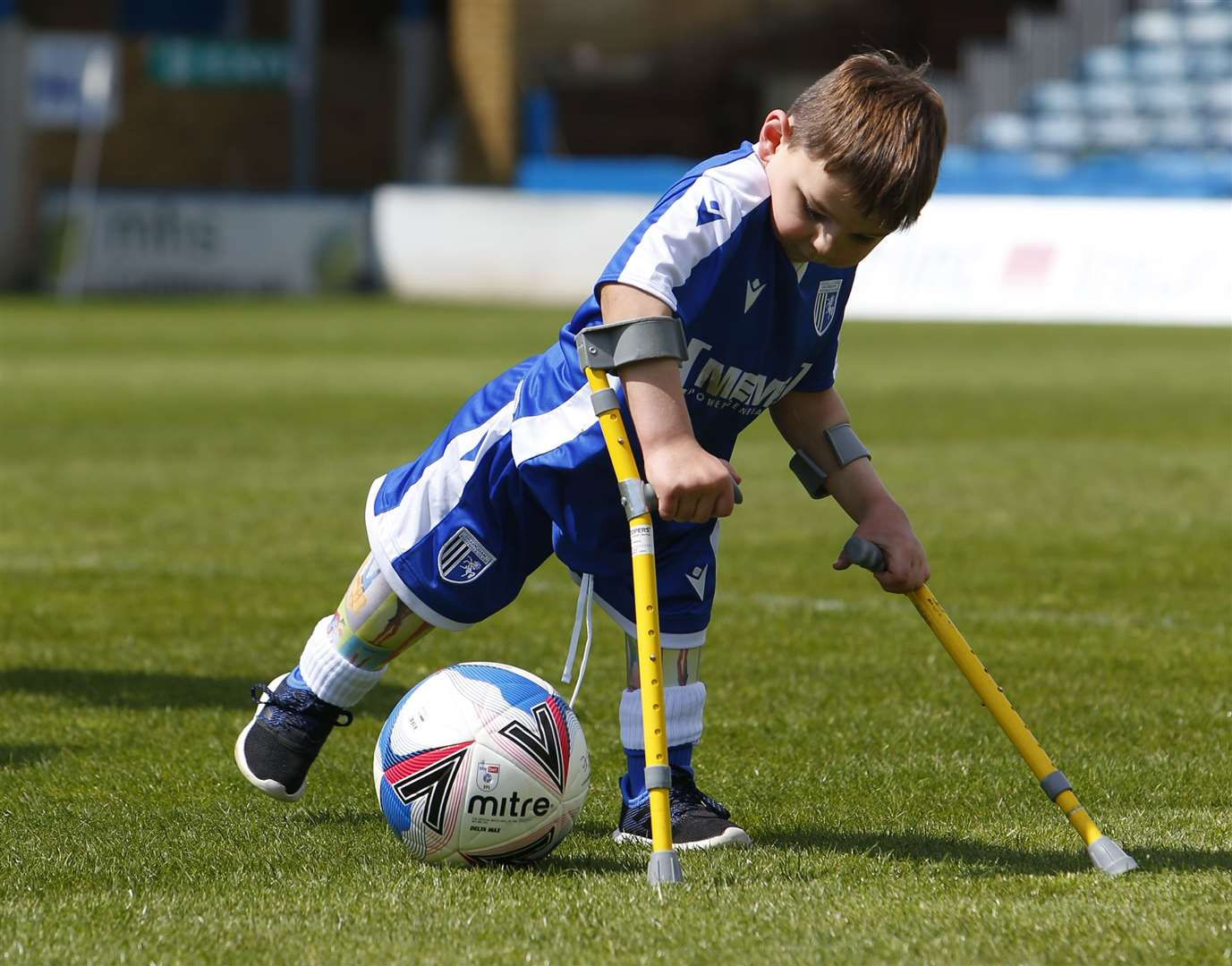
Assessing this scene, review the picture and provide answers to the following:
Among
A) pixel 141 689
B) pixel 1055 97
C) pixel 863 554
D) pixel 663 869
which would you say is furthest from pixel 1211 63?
pixel 663 869

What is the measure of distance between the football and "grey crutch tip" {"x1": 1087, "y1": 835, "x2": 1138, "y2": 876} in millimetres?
955

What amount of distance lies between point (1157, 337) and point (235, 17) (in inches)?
930

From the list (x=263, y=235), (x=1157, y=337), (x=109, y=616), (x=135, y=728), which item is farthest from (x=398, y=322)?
(x=135, y=728)

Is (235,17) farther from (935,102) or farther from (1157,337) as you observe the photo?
(935,102)

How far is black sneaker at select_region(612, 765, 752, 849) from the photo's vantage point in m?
3.82

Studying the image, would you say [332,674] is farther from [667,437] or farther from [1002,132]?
[1002,132]

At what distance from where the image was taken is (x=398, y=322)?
23.8 m

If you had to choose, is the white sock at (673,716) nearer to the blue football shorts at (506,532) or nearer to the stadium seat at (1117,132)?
the blue football shorts at (506,532)

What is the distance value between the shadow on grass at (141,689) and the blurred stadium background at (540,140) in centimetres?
1793

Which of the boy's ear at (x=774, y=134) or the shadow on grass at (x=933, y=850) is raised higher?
the boy's ear at (x=774, y=134)

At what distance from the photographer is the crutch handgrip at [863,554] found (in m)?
3.72

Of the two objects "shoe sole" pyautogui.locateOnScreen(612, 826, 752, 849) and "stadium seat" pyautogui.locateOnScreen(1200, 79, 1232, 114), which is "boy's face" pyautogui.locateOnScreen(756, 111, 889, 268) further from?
"stadium seat" pyautogui.locateOnScreen(1200, 79, 1232, 114)

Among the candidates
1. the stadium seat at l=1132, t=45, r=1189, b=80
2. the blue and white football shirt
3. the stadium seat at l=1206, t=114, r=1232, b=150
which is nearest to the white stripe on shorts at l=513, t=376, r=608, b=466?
the blue and white football shirt

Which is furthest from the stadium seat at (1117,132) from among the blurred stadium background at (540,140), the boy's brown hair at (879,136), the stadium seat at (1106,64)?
the boy's brown hair at (879,136)
